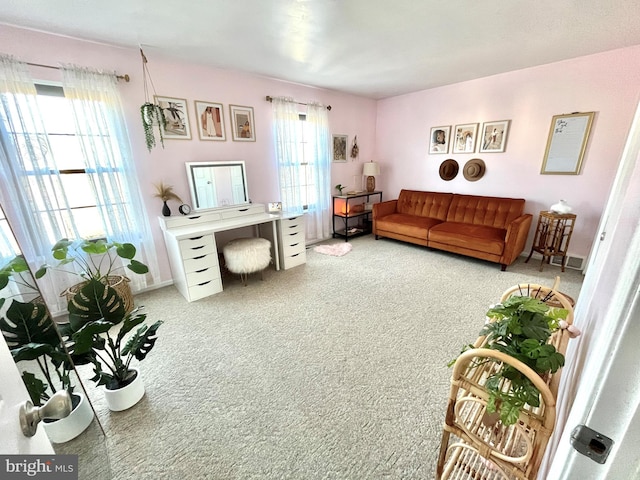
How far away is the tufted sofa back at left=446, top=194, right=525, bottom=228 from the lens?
3.41 meters

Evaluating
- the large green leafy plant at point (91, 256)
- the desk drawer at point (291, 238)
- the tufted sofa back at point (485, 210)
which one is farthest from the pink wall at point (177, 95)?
the tufted sofa back at point (485, 210)

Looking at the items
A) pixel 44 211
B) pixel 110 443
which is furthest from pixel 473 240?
pixel 44 211

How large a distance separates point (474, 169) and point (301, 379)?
3.73 metres

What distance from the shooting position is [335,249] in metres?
4.02

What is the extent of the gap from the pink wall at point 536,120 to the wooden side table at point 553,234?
0.39 feet

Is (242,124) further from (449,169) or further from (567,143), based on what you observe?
(567,143)

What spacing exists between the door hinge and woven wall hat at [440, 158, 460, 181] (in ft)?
13.6

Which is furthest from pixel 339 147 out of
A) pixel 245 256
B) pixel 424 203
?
pixel 245 256

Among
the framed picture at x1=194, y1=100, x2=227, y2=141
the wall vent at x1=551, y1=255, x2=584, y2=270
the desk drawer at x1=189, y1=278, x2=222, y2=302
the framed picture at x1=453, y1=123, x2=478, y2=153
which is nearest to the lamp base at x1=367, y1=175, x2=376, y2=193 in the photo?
the framed picture at x1=453, y1=123, x2=478, y2=153

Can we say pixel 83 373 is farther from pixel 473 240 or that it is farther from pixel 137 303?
pixel 473 240

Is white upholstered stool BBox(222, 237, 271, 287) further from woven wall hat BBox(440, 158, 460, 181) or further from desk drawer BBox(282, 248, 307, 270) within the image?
woven wall hat BBox(440, 158, 460, 181)

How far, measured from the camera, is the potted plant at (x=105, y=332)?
1225mm

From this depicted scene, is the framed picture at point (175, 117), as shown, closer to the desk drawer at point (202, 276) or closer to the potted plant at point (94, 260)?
the potted plant at point (94, 260)

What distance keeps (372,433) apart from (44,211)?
303 centimetres
